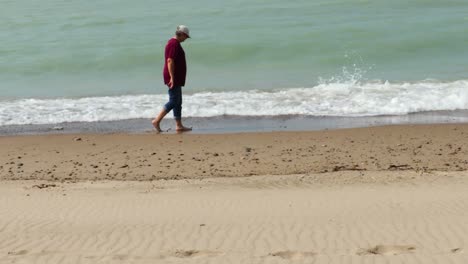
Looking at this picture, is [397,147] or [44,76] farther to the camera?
[44,76]

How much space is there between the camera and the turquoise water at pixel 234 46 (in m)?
15.4

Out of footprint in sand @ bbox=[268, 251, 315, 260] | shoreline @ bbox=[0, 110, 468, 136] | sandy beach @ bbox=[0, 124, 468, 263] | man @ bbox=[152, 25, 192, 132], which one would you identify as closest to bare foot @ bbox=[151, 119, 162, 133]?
man @ bbox=[152, 25, 192, 132]

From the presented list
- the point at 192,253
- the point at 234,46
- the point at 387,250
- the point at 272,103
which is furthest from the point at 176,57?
the point at 234,46

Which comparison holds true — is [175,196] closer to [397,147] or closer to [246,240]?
[246,240]

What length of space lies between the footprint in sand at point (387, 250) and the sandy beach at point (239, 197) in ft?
0.05

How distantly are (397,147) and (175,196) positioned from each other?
3.12m

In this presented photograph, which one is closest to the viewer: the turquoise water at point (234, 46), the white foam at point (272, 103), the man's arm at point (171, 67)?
the man's arm at point (171, 67)

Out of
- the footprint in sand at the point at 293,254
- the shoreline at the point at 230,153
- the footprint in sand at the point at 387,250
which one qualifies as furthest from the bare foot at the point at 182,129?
the footprint in sand at the point at 387,250

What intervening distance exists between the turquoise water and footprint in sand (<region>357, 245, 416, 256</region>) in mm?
6017

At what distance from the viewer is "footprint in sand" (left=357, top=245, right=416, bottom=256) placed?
6.38 m

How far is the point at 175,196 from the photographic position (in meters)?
8.20

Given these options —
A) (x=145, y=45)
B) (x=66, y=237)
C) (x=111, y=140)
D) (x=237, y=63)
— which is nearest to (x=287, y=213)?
(x=66, y=237)

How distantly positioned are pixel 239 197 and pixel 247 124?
3.75m

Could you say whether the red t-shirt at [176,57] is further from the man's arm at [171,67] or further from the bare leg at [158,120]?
the bare leg at [158,120]
